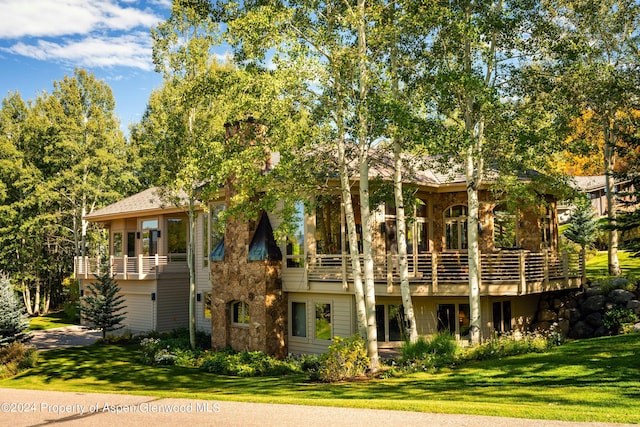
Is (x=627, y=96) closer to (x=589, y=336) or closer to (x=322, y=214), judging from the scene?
(x=589, y=336)

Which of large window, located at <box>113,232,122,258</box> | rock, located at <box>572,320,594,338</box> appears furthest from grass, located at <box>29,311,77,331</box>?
rock, located at <box>572,320,594,338</box>

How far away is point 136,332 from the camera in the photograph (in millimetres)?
26484

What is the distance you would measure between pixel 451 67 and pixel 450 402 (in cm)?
981

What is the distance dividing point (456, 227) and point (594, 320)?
18.7 feet

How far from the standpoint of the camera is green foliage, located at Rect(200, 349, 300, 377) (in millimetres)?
16250

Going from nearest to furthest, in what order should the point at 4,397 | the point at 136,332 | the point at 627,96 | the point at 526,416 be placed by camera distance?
the point at 526,416 → the point at 4,397 → the point at 627,96 → the point at 136,332

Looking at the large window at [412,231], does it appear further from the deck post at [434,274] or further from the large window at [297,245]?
the large window at [297,245]

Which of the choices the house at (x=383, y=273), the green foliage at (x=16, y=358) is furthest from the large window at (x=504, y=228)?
the green foliage at (x=16, y=358)

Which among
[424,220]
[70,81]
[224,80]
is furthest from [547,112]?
[70,81]

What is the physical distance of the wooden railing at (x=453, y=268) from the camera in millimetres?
16781

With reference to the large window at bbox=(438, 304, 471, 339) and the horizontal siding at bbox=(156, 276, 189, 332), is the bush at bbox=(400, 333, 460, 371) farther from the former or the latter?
the horizontal siding at bbox=(156, 276, 189, 332)

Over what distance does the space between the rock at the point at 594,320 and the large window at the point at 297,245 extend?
10.0 meters

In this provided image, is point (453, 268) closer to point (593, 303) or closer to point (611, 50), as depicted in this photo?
point (593, 303)

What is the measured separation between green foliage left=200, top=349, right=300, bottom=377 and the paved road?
4828 mm
